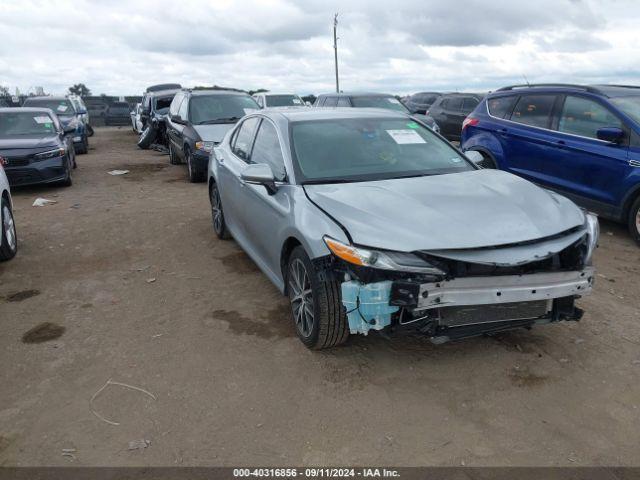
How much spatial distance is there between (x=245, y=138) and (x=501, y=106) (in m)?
4.54

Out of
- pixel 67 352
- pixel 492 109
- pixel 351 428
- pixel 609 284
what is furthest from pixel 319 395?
pixel 492 109

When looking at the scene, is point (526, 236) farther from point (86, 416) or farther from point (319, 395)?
point (86, 416)

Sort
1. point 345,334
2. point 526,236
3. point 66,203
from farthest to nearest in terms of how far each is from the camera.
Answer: point 66,203 → point 345,334 → point 526,236

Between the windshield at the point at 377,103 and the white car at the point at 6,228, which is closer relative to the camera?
the white car at the point at 6,228

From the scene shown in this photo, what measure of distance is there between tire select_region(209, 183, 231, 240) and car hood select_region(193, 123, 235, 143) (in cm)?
365

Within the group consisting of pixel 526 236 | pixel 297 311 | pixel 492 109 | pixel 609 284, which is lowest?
pixel 609 284

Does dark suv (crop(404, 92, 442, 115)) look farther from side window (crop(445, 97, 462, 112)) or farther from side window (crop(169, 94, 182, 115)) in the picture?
side window (crop(169, 94, 182, 115))

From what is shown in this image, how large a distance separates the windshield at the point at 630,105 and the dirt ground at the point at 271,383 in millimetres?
1924

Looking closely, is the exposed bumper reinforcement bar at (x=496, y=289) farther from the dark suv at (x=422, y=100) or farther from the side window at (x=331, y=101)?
the dark suv at (x=422, y=100)

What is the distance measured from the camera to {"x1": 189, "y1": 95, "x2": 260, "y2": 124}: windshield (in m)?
10.8

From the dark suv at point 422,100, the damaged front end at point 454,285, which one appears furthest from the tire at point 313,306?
the dark suv at point 422,100

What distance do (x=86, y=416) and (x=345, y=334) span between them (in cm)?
165

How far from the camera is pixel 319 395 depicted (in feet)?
10.8

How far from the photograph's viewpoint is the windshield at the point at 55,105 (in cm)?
1597
